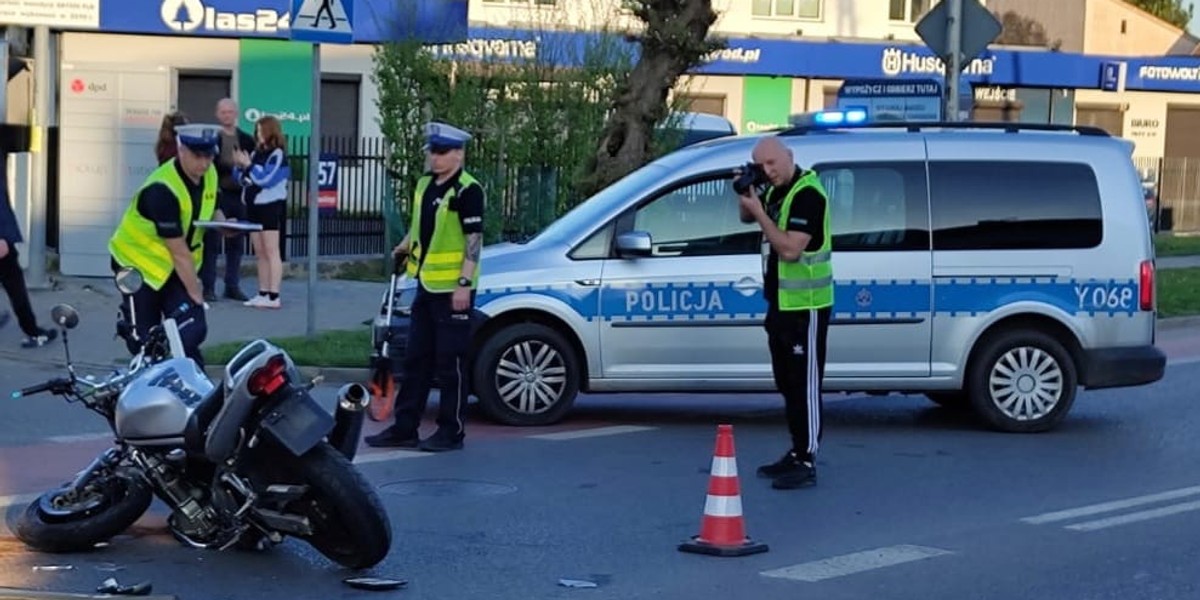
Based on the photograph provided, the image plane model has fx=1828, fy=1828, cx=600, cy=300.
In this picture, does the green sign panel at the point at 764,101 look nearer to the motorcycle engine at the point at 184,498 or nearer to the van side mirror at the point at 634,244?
the van side mirror at the point at 634,244

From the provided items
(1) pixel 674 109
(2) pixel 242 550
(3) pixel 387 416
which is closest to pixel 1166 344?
(1) pixel 674 109

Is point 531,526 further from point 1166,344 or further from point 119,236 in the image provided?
point 1166,344

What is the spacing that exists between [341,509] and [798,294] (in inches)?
133

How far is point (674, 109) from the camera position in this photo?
22.5 m

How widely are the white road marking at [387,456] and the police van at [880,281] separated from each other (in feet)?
3.41

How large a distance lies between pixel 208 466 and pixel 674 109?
51.0ft

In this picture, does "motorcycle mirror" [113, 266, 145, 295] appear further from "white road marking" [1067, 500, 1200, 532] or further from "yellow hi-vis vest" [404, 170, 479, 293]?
"white road marking" [1067, 500, 1200, 532]

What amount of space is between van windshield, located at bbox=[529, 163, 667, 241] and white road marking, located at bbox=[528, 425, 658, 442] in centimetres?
123

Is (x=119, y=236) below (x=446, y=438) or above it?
above

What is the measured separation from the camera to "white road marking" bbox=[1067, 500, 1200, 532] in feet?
29.0

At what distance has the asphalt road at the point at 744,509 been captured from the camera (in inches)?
295

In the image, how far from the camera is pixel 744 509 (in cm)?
911

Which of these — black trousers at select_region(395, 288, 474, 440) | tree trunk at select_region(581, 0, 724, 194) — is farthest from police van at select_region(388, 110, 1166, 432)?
tree trunk at select_region(581, 0, 724, 194)

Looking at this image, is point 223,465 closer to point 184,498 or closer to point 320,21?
point 184,498
